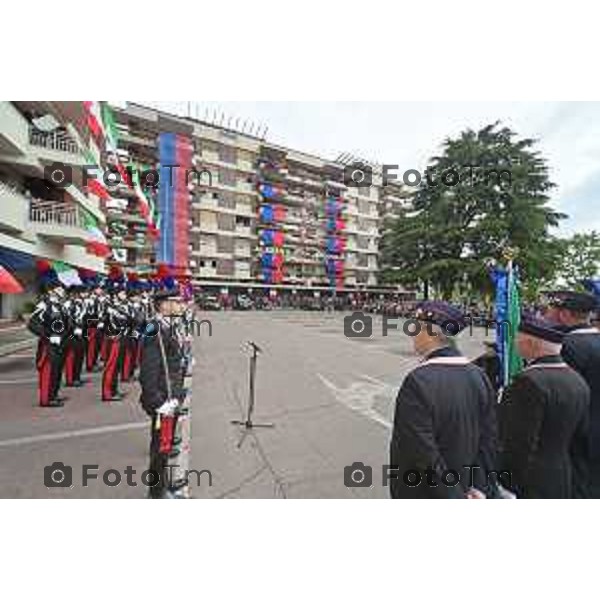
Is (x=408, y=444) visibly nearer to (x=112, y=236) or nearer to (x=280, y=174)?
(x=112, y=236)

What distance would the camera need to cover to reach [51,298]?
743 cm

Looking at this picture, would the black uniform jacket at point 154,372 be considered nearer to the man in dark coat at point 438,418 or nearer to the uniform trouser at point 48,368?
the man in dark coat at point 438,418

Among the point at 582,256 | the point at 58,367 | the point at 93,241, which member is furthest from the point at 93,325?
the point at 582,256

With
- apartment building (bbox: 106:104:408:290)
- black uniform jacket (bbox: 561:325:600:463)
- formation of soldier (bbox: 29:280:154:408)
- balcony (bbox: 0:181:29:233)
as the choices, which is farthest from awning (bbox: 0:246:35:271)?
apartment building (bbox: 106:104:408:290)

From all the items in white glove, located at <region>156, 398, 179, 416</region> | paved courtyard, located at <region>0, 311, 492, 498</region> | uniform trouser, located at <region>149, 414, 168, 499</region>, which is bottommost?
paved courtyard, located at <region>0, 311, 492, 498</region>

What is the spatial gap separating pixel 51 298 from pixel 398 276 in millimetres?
30523

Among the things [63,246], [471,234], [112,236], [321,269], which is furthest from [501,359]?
[321,269]

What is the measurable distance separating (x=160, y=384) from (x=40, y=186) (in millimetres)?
24299

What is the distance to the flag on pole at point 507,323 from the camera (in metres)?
3.93

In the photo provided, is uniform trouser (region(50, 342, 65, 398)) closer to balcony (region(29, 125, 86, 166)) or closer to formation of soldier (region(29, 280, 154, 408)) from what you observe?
formation of soldier (region(29, 280, 154, 408))

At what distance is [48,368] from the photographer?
7.13 m

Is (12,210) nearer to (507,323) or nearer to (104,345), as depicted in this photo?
(104,345)

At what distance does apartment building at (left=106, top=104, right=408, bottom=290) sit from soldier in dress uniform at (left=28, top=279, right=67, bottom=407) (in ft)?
133

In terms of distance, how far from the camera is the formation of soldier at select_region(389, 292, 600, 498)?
2.31 meters
